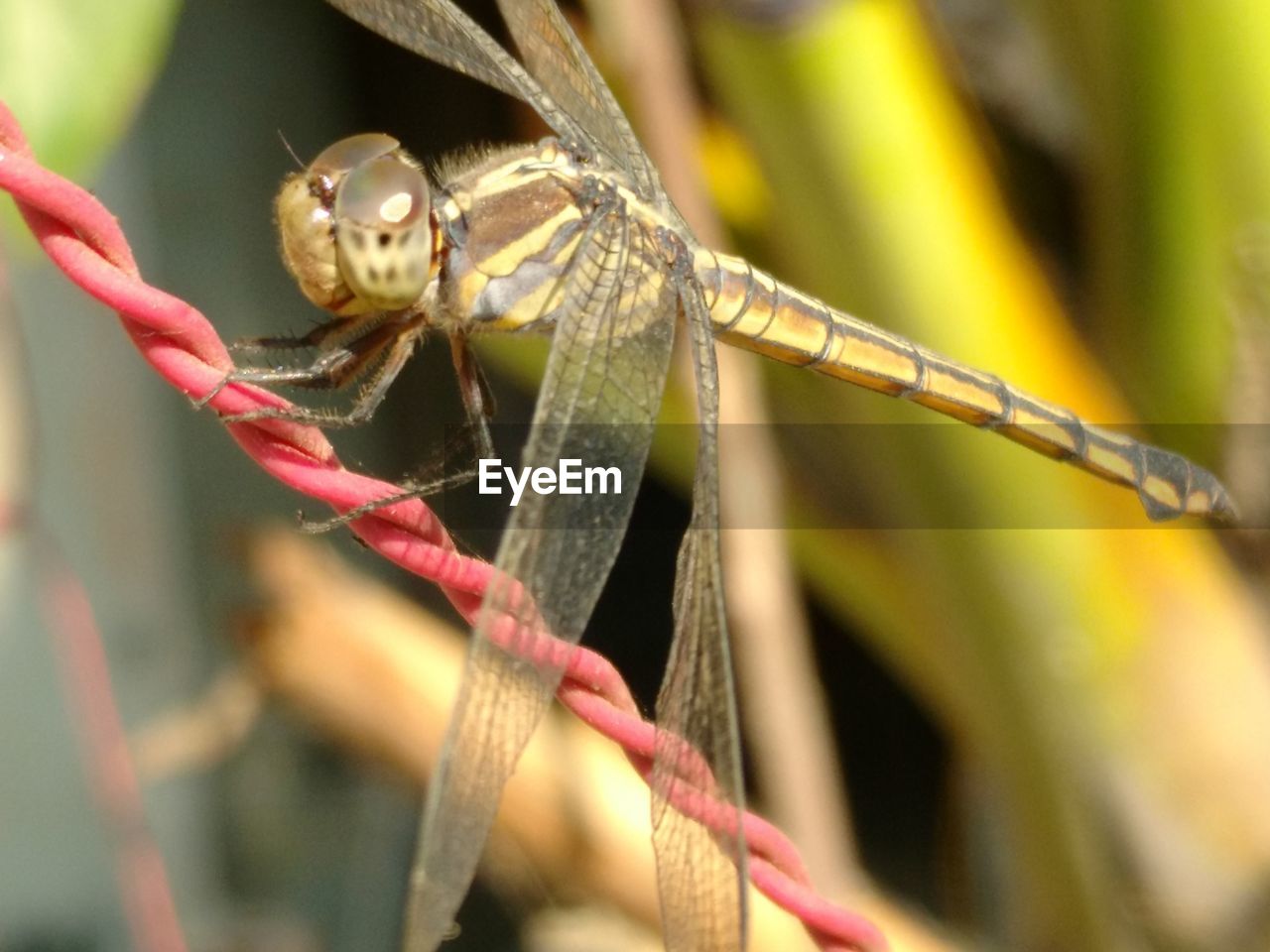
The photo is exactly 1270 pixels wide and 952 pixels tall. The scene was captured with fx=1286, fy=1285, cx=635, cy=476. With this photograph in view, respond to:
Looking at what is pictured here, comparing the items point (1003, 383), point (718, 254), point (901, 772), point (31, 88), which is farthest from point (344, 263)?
point (901, 772)

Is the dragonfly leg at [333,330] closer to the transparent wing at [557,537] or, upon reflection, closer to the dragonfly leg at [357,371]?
the dragonfly leg at [357,371]

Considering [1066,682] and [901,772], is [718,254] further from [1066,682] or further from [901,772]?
[901,772]

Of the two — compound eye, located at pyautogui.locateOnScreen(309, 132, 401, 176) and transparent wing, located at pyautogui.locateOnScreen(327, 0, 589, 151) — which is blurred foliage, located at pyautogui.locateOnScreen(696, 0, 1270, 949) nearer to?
transparent wing, located at pyautogui.locateOnScreen(327, 0, 589, 151)

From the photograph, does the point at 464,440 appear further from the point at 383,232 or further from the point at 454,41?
the point at 454,41

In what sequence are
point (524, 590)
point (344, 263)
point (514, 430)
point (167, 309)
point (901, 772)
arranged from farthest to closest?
point (901, 772), point (514, 430), point (344, 263), point (524, 590), point (167, 309)

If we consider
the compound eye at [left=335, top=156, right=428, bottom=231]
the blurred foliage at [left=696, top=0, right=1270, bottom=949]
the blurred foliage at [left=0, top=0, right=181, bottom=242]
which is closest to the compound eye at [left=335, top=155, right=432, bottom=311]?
the compound eye at [left=335, top=156, right=428, bottom=231]

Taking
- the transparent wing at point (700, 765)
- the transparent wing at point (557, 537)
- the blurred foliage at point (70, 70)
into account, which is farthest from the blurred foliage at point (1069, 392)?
the blurred foliage at point (70, 70)
